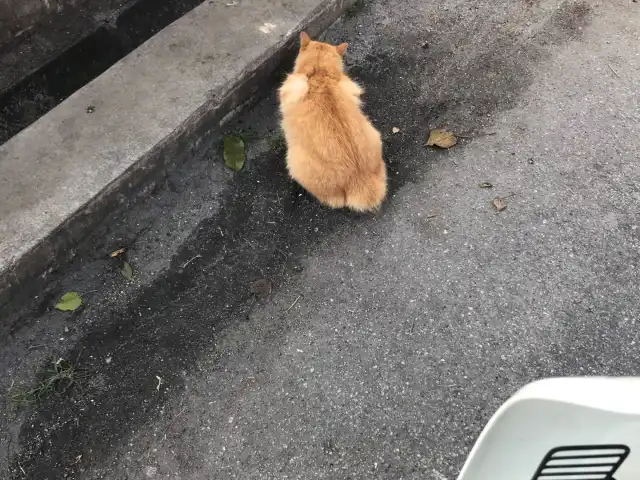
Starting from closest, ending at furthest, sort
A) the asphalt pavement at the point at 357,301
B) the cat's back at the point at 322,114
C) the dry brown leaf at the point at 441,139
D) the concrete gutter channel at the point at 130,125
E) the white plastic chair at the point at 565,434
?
the white plastic chair at the point at 565,434 → the asphalt pavement at the point at 357,301 → the concrete gutter channel at the point at 130,125 → the cat's back at the point at 322,114 → the dry brown leaf at the point at 441,139

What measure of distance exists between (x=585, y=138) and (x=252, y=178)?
85.4 inches

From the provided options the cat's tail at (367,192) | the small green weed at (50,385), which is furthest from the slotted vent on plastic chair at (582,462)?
the small green weed at (50,385)

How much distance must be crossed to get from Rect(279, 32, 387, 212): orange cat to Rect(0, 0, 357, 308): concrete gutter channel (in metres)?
0.46

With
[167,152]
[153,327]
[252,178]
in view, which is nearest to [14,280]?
[153,327]

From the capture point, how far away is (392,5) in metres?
3.96

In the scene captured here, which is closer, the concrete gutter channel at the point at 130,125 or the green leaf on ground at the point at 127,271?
the concrete gutter channel at the point at 130,125

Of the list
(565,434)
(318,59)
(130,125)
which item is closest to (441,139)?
(318,59)

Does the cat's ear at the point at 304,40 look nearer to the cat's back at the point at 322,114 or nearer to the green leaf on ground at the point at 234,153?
the cat's back at the point at 322,114

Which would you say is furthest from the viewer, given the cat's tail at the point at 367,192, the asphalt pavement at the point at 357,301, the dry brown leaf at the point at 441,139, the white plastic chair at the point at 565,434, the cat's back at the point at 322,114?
the dry brown leaf at the point at 441,139

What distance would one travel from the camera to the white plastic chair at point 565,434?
1.26 m

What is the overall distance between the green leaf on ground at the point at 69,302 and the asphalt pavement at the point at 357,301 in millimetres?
33

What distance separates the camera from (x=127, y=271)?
2762 mm

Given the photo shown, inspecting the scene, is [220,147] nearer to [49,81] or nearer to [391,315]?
[49,81]

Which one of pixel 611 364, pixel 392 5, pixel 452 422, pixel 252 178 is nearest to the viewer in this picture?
pixel 452 422
